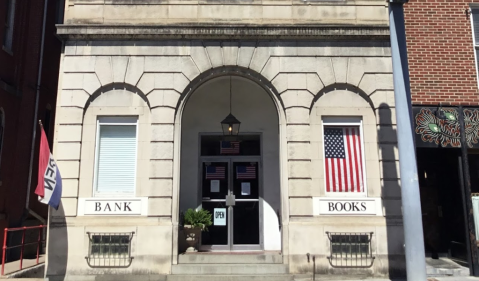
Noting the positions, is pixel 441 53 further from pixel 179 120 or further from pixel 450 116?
pixel 179 120

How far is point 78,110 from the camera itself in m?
9.53

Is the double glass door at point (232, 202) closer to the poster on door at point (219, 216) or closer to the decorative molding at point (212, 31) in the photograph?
the poster on door at point (219, 216)

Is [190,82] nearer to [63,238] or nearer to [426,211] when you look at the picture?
[63,238]

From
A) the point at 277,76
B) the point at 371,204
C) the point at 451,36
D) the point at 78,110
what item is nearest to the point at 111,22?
the point at 78,110

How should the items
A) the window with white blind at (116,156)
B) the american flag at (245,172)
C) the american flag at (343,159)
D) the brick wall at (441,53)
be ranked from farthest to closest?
the american flag at (245,172) → the brick wall at (441,53) → the american flag at (343,159) → the window with white blind at (116,156)

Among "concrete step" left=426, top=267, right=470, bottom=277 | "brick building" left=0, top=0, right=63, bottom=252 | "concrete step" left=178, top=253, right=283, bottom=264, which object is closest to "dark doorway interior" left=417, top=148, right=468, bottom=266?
"concrete step" left=426, top=267, right=470, bottom=277

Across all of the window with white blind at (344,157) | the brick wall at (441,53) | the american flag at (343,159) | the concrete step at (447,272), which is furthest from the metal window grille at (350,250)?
the brick wall at (441,53)

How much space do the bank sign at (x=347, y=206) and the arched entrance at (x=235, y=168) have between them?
1.75 metres

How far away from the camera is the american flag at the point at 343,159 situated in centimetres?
955

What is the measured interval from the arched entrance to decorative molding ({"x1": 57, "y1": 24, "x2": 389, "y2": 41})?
152cm

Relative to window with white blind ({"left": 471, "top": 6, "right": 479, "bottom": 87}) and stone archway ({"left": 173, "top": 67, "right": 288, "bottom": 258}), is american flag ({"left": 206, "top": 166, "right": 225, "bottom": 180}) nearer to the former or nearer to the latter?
stone archway ({"left": 173, "top": 67, "right": 288, "bottom": 258})

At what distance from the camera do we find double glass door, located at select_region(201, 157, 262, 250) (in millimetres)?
10898

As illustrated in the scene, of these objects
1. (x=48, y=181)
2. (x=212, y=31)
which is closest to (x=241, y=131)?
(x=212, y=31)

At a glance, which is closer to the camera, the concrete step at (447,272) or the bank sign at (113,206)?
the concrete step at (447,272)
